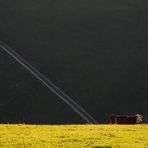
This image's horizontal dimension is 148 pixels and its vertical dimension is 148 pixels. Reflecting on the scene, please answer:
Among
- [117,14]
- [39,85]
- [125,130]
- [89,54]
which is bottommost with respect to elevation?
[125,130]

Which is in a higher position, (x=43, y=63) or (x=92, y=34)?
(x=92, y=34)

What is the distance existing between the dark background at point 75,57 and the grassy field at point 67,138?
19606 mm

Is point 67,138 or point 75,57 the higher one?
point 75,57

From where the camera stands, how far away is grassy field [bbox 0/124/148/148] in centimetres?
1477

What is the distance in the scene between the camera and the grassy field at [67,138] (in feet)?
48.4

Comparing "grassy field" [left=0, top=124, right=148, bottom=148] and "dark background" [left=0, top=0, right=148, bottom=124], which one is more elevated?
"dark background" [left=0, top=0, right=148, bottom=124]

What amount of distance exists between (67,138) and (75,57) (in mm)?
34529

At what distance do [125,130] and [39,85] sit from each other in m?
26.3

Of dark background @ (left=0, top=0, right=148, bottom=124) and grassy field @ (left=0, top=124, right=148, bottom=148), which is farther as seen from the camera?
dark background @ (left=0, top=0, right=148, bottom=124)

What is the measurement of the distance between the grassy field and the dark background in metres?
19.6

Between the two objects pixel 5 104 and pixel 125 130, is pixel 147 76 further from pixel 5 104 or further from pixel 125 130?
pixel 125 130

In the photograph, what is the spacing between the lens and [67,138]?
15.8 metres

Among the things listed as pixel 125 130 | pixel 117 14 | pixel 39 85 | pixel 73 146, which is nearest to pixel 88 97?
pixel 39 85

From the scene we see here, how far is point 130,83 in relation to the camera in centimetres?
4553
